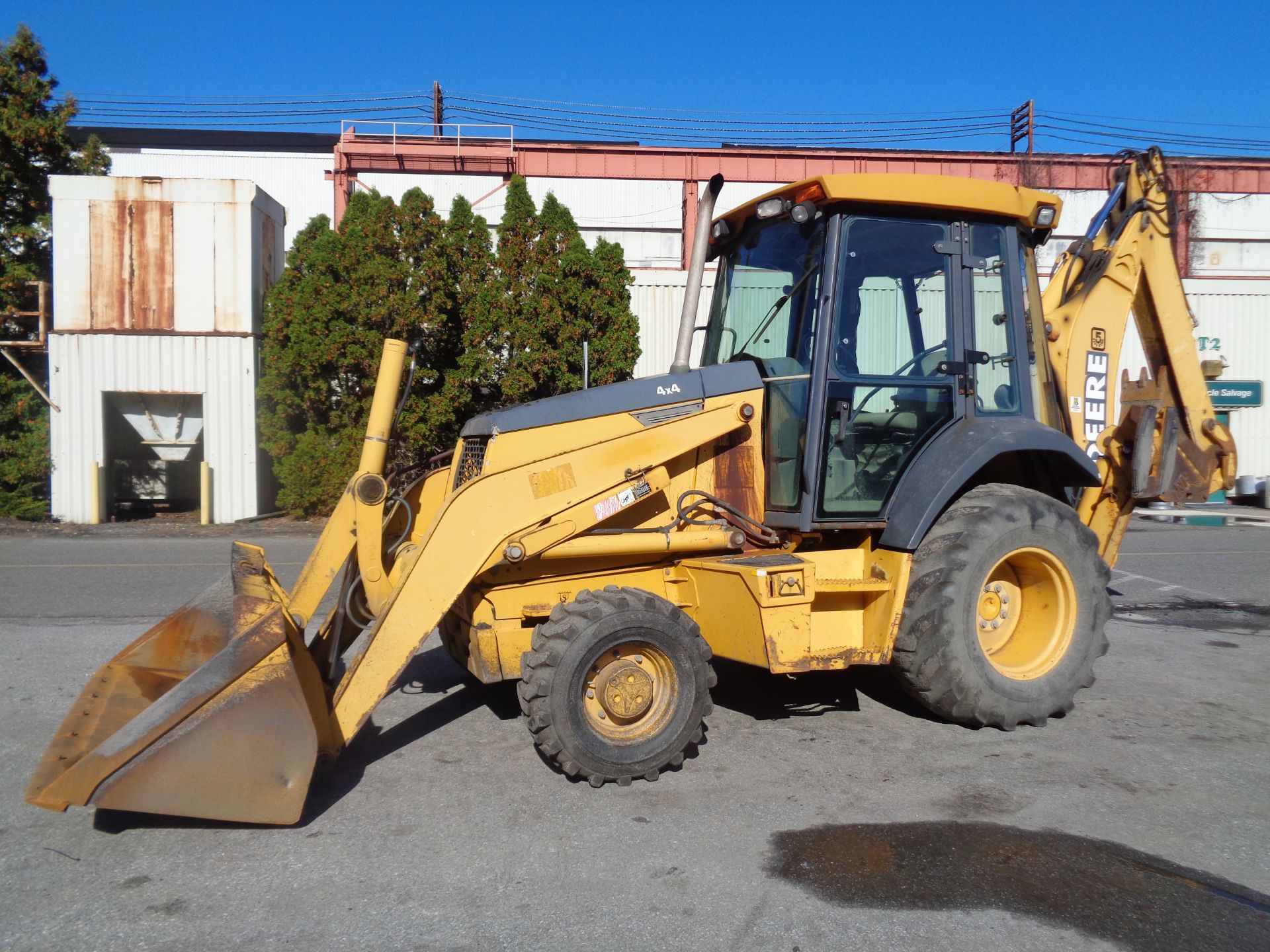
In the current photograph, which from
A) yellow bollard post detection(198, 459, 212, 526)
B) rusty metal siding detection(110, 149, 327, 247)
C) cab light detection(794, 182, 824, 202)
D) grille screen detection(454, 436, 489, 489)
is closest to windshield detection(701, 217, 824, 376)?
cab light detection(794, 182, 824, 202)

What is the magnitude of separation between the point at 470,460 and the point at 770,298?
1926 millimetres

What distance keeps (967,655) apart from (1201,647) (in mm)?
3482

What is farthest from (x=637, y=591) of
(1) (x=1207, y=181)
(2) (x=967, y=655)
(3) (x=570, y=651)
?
(1) (x=1207, y=181)

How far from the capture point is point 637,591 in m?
4.70

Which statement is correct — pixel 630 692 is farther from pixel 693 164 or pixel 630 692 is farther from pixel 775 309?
pixel 693 164

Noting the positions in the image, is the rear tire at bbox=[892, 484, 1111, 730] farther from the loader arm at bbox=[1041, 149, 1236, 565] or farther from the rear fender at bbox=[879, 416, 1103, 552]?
the loader arm at bbox=[1041, 149, 1236, 565]

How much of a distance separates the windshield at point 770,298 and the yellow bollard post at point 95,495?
14.2 m

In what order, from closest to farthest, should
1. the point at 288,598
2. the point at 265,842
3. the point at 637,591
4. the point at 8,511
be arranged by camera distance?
the point at 265,842 → the point at 637,591 → the point at 288,598 → the point at 8,511

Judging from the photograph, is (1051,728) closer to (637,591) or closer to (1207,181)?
(637,591)

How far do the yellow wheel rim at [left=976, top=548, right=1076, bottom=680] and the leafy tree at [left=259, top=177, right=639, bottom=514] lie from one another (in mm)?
11096

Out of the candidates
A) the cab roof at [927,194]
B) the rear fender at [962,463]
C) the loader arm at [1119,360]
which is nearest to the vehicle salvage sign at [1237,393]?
the loader arm at [1119,360]

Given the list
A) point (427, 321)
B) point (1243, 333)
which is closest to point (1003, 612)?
point (427, 321)

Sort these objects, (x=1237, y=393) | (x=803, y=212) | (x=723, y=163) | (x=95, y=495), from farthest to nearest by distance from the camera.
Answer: (x=723, y=163) < (x=1237, y=393) < (x=95, y=495) < (x=803, y=212)

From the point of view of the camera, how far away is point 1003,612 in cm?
569
